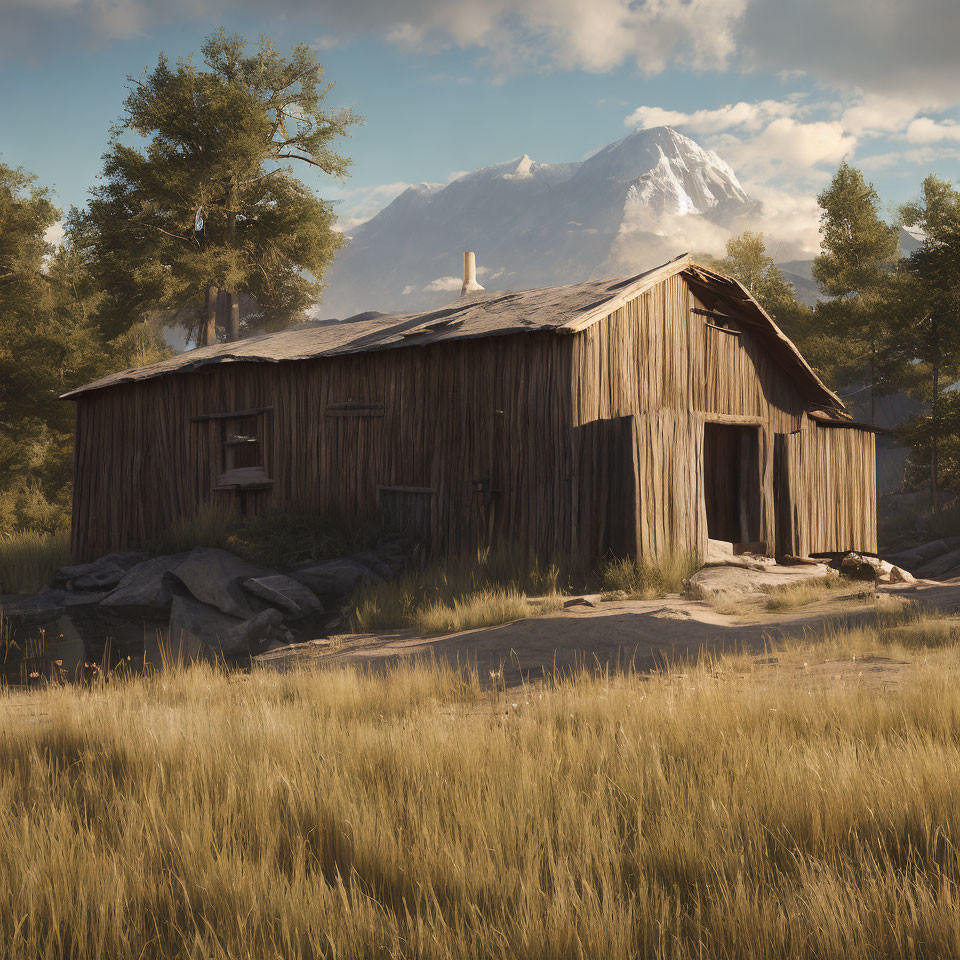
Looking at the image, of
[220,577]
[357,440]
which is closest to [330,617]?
[220,577]

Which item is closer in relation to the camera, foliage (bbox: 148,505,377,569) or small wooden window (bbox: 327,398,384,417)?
foliage (bbox: 148,505,377,569)

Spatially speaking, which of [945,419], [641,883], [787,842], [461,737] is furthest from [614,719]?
[945,419]

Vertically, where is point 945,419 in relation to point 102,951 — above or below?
above

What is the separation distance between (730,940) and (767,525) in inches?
470

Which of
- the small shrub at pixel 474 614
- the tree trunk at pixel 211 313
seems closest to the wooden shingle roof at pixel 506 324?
the small shrub at pixel 474 614

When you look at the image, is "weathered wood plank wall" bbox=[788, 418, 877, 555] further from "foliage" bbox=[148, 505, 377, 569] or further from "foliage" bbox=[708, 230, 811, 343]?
"foliage" bbox=[708, 230, 811, 343]

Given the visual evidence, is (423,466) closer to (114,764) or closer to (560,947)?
(114,764)

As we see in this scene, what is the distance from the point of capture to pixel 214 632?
36.0ft

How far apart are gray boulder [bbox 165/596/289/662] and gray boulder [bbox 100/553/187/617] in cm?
52

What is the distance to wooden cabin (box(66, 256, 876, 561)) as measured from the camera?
11.7 metres

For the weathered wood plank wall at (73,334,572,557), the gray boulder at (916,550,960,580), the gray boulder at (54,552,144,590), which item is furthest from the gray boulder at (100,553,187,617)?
the gray boulder at (916,550,960,580)

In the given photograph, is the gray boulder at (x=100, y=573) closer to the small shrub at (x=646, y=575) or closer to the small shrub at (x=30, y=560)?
the small shrub at (x=30, y=560)

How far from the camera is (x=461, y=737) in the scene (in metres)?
4.07

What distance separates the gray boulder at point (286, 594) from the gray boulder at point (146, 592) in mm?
1466
